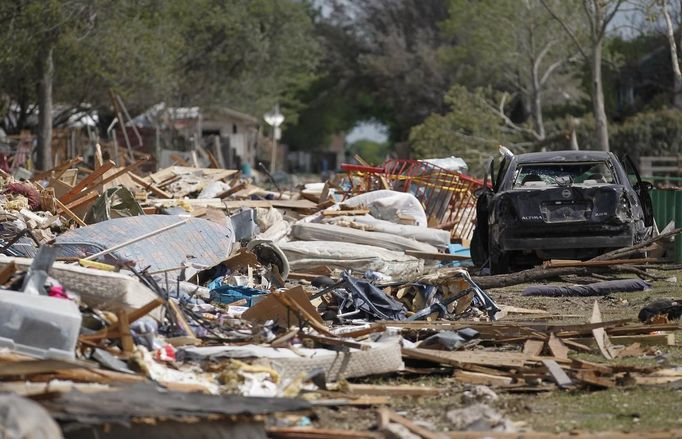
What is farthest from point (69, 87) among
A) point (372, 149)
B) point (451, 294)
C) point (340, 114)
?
point (372, 149)

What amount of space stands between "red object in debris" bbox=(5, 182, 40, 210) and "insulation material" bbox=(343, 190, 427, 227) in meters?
4.79

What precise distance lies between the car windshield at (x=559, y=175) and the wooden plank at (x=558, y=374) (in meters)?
7.02

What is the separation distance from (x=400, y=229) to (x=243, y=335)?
842cm

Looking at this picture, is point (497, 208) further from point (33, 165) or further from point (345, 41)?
point (345, 41)

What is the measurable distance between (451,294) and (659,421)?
4.79m

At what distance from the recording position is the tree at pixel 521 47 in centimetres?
4706

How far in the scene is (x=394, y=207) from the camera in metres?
19.0

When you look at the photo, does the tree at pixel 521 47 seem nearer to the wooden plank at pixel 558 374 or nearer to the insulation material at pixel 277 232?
the insulation material at pixel 277 232

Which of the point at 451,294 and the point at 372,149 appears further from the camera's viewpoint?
the point at 372,149

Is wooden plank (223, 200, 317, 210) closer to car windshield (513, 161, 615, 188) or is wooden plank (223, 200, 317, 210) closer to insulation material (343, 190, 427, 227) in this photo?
insulation material (343, 190, 427, 227)

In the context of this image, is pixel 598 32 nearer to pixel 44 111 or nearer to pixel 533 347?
pixel 44 111

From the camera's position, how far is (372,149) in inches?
6752

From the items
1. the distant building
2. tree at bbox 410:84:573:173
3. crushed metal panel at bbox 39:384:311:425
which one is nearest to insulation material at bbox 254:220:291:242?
crushed metal panel at bbox 39:384:311:425

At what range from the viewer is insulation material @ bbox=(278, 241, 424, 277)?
15.1 metres
